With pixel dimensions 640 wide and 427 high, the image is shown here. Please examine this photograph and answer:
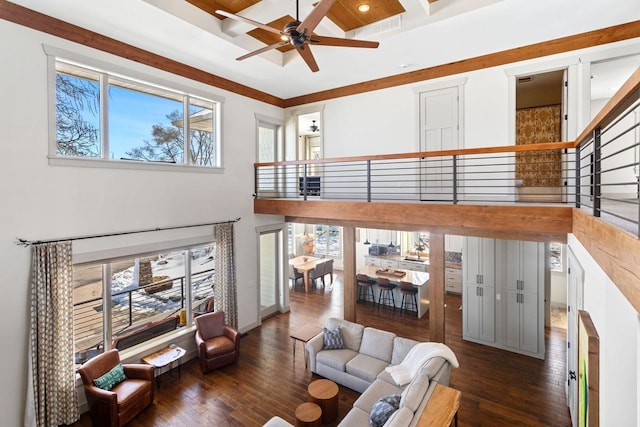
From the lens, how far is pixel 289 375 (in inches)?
232

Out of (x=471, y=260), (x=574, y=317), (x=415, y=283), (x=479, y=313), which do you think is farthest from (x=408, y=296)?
(x=574, y=317)

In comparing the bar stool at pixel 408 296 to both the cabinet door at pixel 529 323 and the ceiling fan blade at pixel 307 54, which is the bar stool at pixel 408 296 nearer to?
the cabinet door at pixel 529 323

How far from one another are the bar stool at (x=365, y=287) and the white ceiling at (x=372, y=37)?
5.59 m

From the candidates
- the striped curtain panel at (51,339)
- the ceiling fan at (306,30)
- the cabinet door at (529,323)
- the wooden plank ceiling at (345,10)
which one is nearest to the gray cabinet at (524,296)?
the cabinet door at (529,323)

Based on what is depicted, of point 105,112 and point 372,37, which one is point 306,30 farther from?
point 105,112

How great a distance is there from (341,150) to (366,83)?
1.61 m

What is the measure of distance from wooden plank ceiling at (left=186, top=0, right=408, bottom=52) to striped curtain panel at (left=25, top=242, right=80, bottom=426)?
4.11 meters

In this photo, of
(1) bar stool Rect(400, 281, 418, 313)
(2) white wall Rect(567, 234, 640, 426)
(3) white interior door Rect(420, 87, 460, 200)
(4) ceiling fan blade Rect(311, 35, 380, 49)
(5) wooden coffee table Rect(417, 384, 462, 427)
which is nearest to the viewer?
(2) white wall Rect(567, 234, 640, 426)

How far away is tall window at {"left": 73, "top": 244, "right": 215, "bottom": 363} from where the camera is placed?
16.6 ft

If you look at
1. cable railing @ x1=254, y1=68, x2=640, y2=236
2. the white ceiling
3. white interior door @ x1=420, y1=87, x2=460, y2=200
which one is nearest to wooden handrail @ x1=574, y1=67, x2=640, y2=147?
cable railing @ x1=254, y1=68, x2=640, y2=236

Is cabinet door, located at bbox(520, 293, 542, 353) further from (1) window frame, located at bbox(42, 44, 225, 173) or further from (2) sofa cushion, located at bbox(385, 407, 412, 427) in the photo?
(1) window frame, located at bbox(42, 44, 225, 173)

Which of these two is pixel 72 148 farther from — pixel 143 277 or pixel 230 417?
pixel 230 417

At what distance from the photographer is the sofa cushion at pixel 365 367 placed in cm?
523

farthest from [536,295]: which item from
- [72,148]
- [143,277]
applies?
[72,148]
